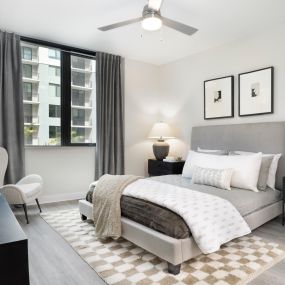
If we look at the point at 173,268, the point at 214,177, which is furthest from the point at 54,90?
the point at 173,268

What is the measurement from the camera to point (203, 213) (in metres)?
2.25

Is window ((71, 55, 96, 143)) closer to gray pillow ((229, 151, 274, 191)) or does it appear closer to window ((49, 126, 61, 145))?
window ((49, 126, 61, 145))

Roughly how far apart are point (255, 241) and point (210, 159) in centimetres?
121

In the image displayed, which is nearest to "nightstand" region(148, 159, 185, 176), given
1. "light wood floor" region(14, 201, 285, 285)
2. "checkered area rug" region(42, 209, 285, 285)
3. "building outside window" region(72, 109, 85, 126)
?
"building outside window" region(72, 109, 85, 126)

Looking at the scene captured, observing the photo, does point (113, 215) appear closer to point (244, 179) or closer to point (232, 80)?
point (244, 179)

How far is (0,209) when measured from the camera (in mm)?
1312

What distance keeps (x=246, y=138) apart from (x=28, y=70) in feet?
12.2

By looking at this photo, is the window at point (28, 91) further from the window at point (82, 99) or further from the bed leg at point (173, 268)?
the bed leg at point (173, 268)

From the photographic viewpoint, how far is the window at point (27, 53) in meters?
4.20

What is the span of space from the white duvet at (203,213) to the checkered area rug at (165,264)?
0.63ft

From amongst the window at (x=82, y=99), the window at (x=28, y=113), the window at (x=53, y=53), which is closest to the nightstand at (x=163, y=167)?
the window at (x=82, y=99)

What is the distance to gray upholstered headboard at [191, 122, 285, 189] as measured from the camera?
3.50 metres

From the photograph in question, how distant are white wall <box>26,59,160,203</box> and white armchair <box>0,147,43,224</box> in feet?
1.49

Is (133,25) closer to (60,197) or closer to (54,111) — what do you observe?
(54,111)
